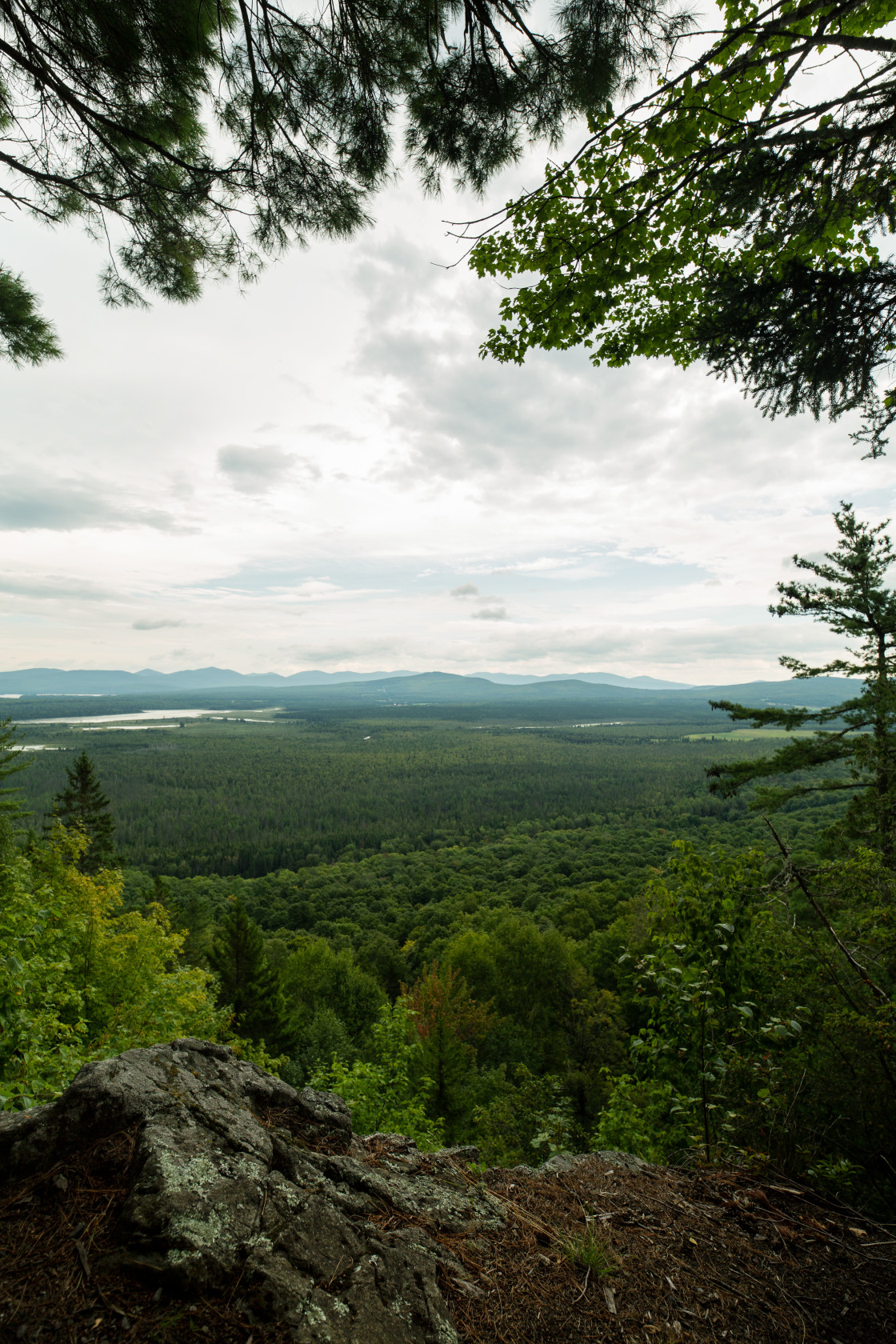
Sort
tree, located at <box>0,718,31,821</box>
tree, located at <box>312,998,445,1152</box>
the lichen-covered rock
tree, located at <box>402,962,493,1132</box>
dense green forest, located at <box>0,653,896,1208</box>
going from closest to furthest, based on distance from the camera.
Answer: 1. the lichen-covered rock
2. dense green forest, located at <box>0,653,896,1208</box>
3. tree, located at <box>312,998,445,1152</box>
4. tree, located at <box>0,718,31,821</box>
5. tree, located at <box>402,962,493,1132</box>

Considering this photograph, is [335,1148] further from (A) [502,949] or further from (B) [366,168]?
(A) [502,949]

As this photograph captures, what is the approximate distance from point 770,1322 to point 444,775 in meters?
152

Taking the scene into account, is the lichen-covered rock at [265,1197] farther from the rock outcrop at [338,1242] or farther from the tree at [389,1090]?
the tree at [389,1090]

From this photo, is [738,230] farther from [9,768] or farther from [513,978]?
[513,978]

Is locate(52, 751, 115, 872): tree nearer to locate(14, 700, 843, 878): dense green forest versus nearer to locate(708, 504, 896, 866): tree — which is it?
locate(708, 504, 896, 866): tree

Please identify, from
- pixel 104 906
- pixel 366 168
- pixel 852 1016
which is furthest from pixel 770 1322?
pixel 104 906

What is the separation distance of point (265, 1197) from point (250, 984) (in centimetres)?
2243

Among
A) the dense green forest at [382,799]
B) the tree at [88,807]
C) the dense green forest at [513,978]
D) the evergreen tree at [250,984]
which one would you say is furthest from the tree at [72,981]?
the dense green forest at [382,799]

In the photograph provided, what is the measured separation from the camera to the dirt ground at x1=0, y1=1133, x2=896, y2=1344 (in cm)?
178

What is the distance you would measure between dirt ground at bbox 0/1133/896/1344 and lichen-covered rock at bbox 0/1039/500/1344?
9cm

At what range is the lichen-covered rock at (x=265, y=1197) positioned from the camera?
1968 mm

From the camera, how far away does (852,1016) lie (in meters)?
3.33

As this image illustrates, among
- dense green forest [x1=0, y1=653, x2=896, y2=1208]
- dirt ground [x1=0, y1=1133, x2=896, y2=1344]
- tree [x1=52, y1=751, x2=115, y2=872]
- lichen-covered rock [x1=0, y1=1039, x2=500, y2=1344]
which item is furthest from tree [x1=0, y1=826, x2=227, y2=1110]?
tree [x1=52, y1=751, x2=115, y2=872]

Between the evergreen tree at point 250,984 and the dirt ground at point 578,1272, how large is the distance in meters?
21.3
